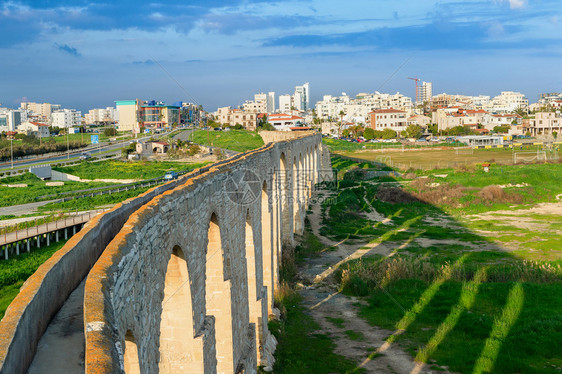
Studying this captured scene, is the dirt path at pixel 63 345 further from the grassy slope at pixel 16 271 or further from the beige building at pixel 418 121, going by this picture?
the beige building at pixel 418 121

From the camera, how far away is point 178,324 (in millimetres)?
7898

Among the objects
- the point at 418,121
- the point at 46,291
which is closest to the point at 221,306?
the point at 46,291

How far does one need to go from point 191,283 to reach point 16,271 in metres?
15.5

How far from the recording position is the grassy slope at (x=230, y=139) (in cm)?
7762

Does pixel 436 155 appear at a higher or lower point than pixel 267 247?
higher

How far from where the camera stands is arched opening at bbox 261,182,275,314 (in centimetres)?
1570

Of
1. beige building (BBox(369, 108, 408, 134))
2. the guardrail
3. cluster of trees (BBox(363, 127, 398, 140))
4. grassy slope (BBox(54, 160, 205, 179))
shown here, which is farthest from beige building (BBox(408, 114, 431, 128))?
the guardrail

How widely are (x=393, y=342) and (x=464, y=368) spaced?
6.69 ft

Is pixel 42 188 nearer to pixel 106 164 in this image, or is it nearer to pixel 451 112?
pixel 106 164

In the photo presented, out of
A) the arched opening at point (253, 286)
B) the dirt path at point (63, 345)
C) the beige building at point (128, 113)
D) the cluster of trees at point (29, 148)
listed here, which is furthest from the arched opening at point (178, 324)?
the beige building at point (128, 113)

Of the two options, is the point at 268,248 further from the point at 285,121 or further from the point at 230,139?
the point at 285,121

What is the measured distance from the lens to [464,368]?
12.0 meters

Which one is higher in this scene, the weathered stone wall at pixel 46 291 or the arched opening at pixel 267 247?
the weathered stone wall at pixel 46 291

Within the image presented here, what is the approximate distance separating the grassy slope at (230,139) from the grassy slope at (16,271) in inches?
1975
